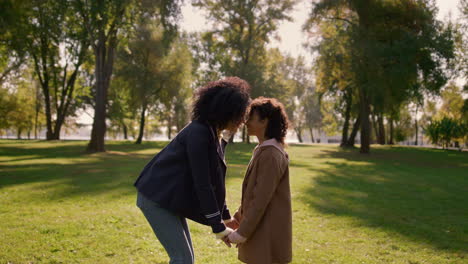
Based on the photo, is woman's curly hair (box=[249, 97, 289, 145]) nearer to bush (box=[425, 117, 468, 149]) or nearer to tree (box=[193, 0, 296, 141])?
tree (box=[193, 0, 296, 141])

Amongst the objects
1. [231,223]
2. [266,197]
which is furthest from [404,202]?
[266,197]

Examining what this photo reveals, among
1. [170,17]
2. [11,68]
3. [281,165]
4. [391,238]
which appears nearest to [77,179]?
[391,238]

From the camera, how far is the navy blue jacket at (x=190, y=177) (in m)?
2.53

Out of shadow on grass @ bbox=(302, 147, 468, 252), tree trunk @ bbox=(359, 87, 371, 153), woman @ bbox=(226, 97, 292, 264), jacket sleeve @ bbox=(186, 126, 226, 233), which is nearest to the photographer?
jacket sleeve @ bbox=(186, 126, 226, 233)

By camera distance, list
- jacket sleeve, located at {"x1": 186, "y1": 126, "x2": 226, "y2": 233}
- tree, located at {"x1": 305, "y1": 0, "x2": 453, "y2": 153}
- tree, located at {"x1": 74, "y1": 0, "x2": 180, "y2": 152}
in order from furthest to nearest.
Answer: tree, located at {"x1": 305, "y1": 0, "x2": 453, "y2": 153}, tree, located at {"x1": 74, "y1": 0, "x2": 180, "y2": 152}, jacket sleeve, located at {"x1": 186, "y1": 126, "x2": 226, "y2": 233}

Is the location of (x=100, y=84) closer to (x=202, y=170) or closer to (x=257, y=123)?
(x=257, y=123)

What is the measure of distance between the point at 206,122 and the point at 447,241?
5.84 meters

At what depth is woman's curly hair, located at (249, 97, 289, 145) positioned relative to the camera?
299 centimetres

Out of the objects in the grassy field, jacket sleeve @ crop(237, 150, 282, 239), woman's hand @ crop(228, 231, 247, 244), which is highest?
jacket sleeve @ crop(237, 150, 282, 239)

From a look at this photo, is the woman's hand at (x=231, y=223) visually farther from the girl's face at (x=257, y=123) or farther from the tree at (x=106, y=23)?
the tree at (x=106, y=23)

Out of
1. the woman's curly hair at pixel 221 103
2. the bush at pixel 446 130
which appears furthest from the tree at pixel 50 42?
the bush at pixel 446 130

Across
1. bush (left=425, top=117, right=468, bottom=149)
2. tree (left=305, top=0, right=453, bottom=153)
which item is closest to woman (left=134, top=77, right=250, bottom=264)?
tree (left=305, top=0, right=453, bottom=153)

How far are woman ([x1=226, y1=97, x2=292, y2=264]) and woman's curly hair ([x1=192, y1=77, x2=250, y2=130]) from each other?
0.27 metres

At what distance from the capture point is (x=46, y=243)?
5.78m
